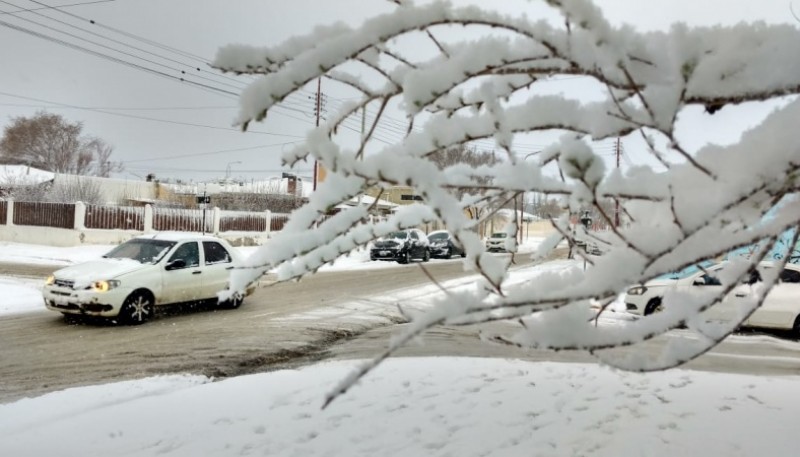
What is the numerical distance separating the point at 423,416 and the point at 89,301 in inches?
262

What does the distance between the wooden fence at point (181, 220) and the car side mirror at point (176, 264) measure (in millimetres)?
18385

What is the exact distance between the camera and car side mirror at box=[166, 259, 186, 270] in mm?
→ 9795

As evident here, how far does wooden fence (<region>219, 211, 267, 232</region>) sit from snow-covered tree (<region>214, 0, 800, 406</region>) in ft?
95.5

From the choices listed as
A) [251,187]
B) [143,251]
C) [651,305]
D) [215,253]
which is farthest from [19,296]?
[251,187]

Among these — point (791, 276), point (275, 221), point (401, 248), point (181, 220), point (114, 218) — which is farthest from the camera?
point (275, 221)

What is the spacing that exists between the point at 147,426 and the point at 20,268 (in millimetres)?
16336

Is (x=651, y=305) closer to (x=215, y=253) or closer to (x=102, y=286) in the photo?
(x=215, y=253)

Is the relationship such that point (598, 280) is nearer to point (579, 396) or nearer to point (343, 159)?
point (343, 159)

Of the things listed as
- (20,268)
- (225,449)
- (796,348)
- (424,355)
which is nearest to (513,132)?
(225,449)

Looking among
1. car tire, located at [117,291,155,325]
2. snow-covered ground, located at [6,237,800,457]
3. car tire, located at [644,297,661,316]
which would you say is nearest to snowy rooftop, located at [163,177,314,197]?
car tire, located at [117,291,155,325]

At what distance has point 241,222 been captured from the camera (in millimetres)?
30750

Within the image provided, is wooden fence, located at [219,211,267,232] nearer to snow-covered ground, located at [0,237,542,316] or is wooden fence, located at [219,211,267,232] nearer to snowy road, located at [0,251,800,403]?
snow-covered ground, located at [0,237,542,316]

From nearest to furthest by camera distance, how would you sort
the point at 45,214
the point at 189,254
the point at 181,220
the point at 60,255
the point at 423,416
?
the point at 423,416 < the point at 189,254 < the point at 60,255 < the point at 45,214 < the point at 181,220

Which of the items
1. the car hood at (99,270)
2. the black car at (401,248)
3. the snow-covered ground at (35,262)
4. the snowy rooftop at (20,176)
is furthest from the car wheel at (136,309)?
the snowy rooftop at (20,176)
